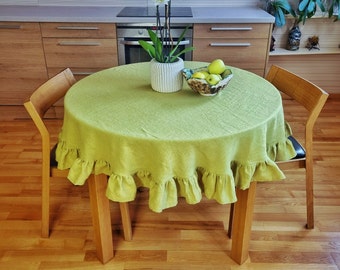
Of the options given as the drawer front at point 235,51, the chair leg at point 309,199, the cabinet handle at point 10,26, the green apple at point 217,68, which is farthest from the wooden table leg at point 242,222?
the cabinet handle at point 10,26

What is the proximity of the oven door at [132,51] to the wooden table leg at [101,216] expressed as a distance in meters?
1.54

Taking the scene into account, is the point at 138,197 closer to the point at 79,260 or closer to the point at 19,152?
the point at 79,260

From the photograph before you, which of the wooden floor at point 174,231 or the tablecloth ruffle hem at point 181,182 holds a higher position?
the tablecloth ruffle hem at point 181,182

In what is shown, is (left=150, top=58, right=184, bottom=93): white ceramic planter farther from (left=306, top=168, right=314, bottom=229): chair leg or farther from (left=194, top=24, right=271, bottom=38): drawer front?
(left=194, top=24, right=271, bottom=38): drawer front

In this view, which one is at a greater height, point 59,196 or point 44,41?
point 44,41

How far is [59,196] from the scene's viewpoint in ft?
6.64

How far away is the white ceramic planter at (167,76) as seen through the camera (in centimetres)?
141

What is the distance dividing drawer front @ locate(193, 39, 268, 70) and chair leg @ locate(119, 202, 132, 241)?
150cm

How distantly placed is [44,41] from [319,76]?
2.62 metres

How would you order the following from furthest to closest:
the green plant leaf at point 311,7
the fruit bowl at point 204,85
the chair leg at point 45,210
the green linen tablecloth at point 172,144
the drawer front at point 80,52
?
1. the green plant leaf at point 311,7
2. the drawer front at point 80,52
3. the chair leg at point 45,210
4. the fruit bowl at point 204,85
5. the green linen tablecloth at point 172,144

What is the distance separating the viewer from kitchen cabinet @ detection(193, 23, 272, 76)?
8.44ft

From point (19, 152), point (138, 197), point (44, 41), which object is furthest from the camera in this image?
point (44, 41)

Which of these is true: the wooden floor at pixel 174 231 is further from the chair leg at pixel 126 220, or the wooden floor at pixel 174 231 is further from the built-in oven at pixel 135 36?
the built-in oven at pixel 135 36

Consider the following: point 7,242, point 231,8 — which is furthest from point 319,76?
point 7,242
